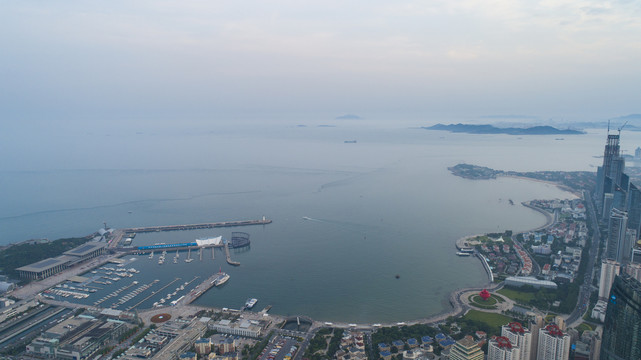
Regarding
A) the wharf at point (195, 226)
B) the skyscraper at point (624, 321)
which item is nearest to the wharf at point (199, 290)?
the wharf at point (195, 226)

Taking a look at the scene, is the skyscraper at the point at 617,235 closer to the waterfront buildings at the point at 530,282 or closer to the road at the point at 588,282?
the road at the point at 588,282

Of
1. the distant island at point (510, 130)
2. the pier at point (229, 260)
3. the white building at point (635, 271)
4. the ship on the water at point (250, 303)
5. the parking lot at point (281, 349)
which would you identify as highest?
the distant island at point (510, 130)

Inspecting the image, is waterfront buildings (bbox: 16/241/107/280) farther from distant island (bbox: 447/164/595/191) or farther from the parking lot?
distant island (bbox: 447/164/595/191)

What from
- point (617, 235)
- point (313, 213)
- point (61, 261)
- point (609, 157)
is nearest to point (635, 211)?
point (617, 235)

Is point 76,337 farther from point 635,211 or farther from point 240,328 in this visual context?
point 635,211

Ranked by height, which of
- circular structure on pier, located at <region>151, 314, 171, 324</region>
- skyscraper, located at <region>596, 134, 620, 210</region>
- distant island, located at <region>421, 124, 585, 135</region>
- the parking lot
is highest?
distant island, located at <region>421, 124, 585, 135</region>

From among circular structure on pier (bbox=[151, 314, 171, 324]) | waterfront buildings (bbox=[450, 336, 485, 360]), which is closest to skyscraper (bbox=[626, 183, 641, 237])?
waterfront buildings (bbox=[450, 336, 485, 360])

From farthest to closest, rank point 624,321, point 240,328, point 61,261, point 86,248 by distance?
point 86,248 < point 61,261 < point 240,328 < point 624,321
